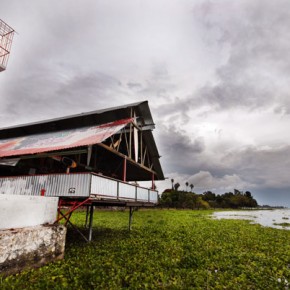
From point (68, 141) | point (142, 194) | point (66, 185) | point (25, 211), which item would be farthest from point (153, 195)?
point (25, 211)

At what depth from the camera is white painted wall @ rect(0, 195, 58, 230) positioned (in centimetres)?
654

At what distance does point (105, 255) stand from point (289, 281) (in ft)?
20.1

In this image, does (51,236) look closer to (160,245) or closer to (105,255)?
(105,255)

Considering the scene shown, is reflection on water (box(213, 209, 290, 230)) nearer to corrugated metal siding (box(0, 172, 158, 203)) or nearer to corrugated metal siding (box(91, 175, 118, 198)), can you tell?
corrugated metal siding (box(91, 175, 118, 198))

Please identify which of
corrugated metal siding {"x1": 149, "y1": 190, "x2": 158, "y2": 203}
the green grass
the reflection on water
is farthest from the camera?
the reflection on water

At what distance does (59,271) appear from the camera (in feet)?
21.3

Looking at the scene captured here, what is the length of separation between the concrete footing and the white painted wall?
0.98ft

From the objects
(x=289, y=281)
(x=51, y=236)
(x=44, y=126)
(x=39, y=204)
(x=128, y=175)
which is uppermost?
(x=44, y=126)

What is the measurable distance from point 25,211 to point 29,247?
3.83ft

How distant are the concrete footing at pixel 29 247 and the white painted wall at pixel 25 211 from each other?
30 centimetres

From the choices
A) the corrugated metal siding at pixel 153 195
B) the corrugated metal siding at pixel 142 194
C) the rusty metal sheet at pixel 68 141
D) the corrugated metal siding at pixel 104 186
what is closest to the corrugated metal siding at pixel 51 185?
the corrugated metal siding at pixel 104 186

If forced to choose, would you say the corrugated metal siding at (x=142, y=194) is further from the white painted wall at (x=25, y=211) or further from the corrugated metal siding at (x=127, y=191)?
the white painted wall at (x=25, y=211)

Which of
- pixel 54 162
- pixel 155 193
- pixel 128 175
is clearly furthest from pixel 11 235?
pixel 128 175

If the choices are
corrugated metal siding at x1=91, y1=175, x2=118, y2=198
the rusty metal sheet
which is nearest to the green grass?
corrugated metal siding at x1=91, y1=175, x2=118, y2=198
